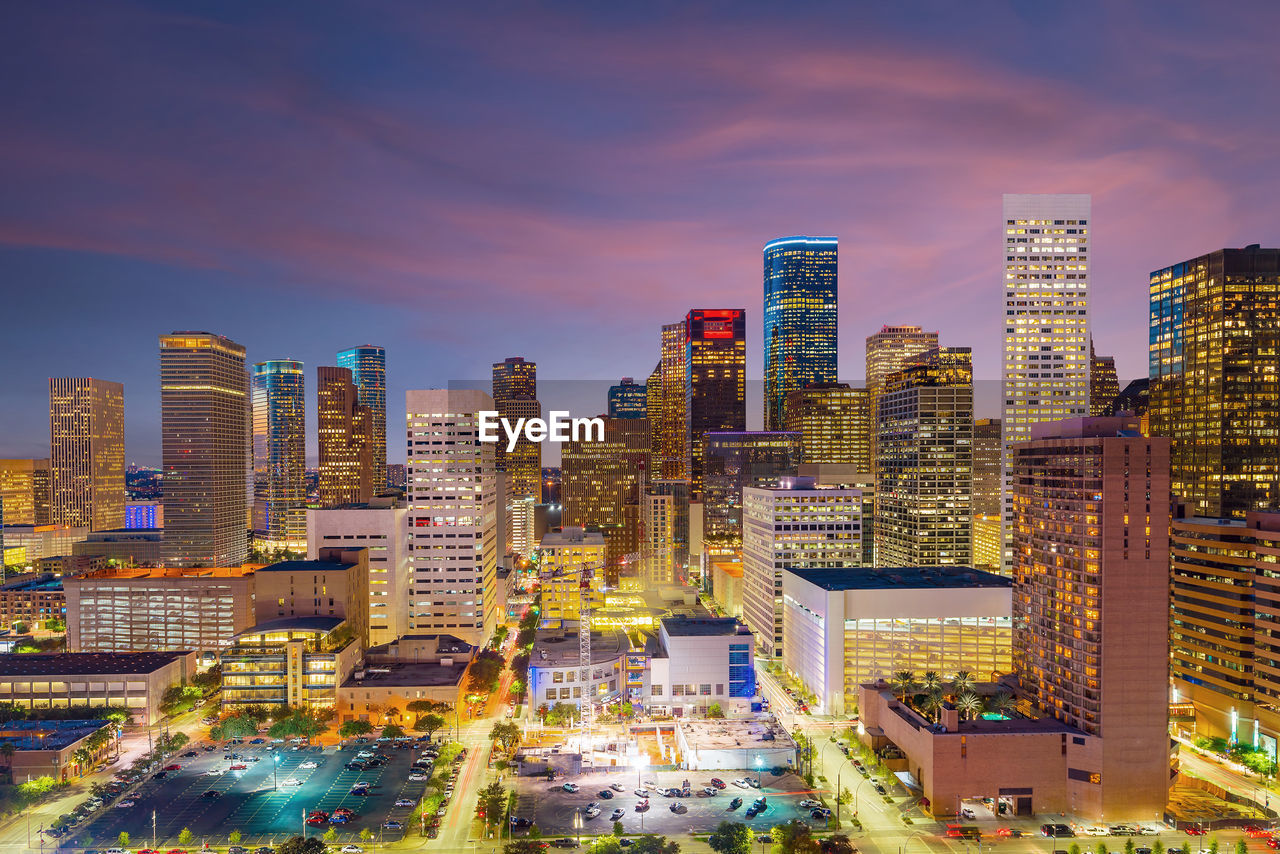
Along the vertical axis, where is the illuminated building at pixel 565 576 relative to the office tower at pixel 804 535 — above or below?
below

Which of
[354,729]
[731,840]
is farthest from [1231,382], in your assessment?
[354,729]

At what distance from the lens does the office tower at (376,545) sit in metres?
161

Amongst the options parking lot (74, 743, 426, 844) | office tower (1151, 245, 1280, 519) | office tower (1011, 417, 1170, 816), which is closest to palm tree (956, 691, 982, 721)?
office tower (1011, 417, 1170, 816)

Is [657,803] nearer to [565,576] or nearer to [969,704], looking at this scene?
[969,704]

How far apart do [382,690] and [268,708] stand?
18755 mm

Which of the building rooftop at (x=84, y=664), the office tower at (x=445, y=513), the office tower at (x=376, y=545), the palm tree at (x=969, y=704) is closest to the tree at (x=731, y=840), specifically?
the palm tree at (x=969, y=704)

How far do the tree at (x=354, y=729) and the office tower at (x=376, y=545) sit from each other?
4423 centimetres

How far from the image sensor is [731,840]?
78.3 m

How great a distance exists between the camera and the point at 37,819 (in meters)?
89.8

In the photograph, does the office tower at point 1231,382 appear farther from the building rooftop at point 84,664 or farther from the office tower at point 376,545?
the building rooftop at point 84,664

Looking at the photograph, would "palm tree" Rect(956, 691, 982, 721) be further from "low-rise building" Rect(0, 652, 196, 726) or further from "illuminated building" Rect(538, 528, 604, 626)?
"low-rise building" Rect(0, 652, 196, 726)

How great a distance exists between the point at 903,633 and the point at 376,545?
107m

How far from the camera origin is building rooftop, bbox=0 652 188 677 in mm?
125812

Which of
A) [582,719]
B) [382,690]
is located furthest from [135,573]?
[582,719]
